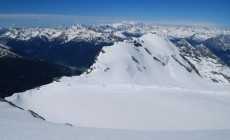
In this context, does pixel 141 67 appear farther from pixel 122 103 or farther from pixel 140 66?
pixel 122 103

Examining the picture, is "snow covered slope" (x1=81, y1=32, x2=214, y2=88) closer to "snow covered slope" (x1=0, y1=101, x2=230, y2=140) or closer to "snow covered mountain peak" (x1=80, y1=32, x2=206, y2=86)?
"snow covered mountain peak" (x1=80, y1=32, x2=206, y2=86)

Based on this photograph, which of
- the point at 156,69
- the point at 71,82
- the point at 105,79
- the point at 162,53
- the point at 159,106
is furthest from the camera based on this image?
the point at 162,53

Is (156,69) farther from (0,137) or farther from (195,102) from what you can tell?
(0,137)

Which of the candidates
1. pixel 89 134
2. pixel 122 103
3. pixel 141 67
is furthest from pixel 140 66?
pixel 89 134

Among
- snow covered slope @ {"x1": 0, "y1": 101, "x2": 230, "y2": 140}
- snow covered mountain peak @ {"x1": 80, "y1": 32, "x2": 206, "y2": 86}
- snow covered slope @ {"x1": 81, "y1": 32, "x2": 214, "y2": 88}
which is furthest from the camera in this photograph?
snow covered slope @ {"x1": 81, "y1": 32, "x2": 214, "y2": 88}

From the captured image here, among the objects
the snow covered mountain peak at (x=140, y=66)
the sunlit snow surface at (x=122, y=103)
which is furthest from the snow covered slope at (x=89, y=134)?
the snow covered mountain peak at (x=140, y=66)

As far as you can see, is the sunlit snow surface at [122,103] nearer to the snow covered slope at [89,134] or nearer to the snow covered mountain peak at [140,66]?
the snow covered mountain peak at [140,66]

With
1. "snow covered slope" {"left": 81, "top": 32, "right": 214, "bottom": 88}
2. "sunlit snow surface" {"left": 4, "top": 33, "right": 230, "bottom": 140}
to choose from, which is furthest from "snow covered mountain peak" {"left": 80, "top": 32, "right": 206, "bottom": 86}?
"sunlit snow surface" {"left": 4, "top": 33, "right": 230, "bottom": 140}

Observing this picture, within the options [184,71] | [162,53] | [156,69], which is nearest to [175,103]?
[156,69]
